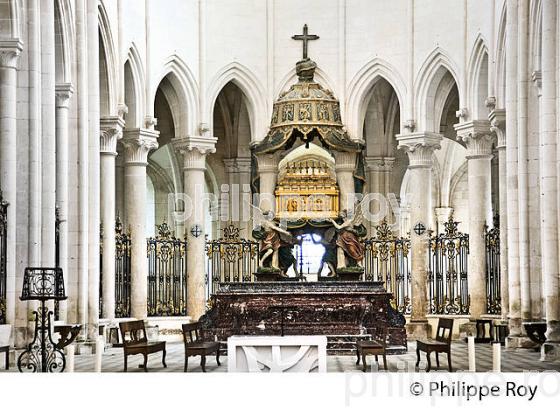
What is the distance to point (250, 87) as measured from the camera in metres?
33.7

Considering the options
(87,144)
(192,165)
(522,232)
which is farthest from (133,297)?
(522,232)

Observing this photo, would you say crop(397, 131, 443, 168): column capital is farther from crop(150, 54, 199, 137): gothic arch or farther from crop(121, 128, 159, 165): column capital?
crop(121, 128, 159, 165): column capital

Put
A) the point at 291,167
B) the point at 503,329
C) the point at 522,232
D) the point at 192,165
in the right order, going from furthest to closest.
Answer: the point at 291,167 < the point at 192,165 < the point at 503,329 < the point at 522,232

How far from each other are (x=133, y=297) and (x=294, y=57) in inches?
327

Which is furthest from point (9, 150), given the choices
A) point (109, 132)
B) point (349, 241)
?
point (349, 241)

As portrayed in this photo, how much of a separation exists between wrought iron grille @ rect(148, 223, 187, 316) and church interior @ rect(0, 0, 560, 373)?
7 cm

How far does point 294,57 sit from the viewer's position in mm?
33688

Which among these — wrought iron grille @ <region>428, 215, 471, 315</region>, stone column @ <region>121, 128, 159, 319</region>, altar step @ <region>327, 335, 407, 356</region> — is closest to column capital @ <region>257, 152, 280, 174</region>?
stone column @ <region>121, 128, 159, 319</region>

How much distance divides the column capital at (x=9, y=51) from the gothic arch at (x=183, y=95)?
12011 mm

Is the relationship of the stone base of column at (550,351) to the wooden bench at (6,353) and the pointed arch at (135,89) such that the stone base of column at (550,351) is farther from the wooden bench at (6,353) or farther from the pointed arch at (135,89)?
the pointed arch at (135,89)

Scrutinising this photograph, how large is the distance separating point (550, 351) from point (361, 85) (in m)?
13.5

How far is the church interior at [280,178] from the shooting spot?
21000 millimetres

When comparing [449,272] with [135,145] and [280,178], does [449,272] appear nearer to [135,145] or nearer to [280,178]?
[280,178]
